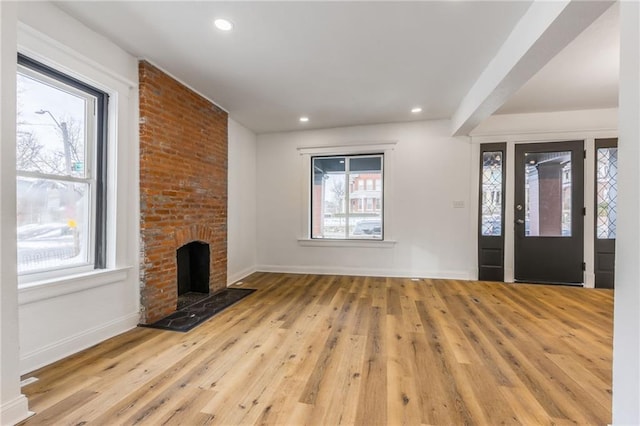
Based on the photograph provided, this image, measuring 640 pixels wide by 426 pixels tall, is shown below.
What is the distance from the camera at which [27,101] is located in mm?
2098

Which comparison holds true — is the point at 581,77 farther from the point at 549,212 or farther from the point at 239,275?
the point at 239,275

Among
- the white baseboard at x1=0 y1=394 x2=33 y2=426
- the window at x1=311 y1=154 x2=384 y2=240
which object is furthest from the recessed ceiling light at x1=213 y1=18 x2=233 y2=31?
the window at x1=311 y1=154 x2=384 y2=240

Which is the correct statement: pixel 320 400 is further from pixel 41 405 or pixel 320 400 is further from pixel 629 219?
pixel 629 219

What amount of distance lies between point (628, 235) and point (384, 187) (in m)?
3.78

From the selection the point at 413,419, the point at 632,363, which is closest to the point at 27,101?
the point at 413,419

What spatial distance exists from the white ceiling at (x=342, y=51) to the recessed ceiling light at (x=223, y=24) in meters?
0.05

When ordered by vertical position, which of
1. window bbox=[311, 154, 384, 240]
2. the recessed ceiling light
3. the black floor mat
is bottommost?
the black floor mat

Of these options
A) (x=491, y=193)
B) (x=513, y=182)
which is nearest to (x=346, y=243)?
(x=491, y=193)

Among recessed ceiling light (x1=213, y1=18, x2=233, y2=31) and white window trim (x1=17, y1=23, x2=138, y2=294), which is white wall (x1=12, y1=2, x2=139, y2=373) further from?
recessed ceiling light (x1=213, y1=18, x2=233, y2=31)

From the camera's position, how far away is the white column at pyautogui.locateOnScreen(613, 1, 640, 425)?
1.22 metres

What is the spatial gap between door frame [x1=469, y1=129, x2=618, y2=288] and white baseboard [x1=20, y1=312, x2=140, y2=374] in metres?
4.79

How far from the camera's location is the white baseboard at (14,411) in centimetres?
146

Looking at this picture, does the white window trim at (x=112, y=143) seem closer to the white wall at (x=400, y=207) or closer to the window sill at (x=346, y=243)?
the white wall at (x=400, y=207)

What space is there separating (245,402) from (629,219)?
2.16 m
